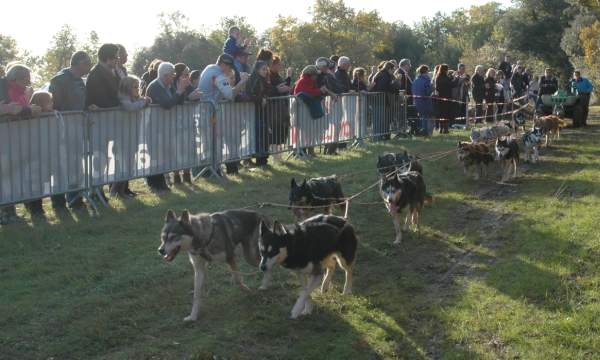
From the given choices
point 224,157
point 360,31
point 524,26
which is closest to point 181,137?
point 224,157

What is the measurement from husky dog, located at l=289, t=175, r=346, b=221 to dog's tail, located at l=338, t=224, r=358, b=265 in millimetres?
1649

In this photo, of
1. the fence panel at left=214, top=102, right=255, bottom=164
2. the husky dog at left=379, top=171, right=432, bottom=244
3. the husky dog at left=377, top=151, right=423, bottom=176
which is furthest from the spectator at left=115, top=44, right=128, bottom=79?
the husky dog at left=379, top=171, right=432, bottom=244

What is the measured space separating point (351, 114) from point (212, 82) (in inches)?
214

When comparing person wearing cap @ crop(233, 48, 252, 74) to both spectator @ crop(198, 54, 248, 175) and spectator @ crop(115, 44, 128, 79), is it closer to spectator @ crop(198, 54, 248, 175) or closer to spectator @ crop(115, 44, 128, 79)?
spectator @ crop(198, 54, 248, 175)

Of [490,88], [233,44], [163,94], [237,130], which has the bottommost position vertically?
[237,130]

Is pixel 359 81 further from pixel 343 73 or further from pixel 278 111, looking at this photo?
pixel 278 111

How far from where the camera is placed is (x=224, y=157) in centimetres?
1267

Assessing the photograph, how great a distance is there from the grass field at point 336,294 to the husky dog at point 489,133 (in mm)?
5183

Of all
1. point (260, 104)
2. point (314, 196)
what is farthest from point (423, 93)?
point (314, 196)

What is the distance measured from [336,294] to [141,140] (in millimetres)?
5109

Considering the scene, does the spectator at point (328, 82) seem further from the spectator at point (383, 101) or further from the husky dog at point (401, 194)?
the husky dog at point (401, 194)

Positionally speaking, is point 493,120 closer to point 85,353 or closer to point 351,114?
point 351,114

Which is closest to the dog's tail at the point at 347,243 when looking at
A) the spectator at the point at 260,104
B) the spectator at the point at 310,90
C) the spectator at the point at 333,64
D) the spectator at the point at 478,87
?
the spectator at the point at 260,104

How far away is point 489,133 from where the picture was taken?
52.1ft
